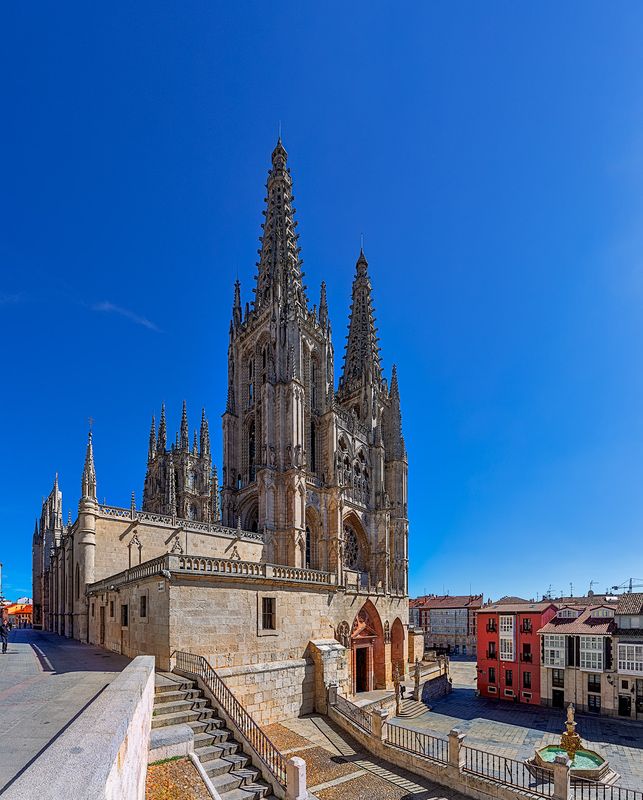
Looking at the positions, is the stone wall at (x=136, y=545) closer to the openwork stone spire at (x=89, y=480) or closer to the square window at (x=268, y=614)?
the openwork stone spire at (x=89, y=480)

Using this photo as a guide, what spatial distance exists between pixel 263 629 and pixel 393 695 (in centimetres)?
2322

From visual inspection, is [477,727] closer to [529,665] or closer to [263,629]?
[529,665]

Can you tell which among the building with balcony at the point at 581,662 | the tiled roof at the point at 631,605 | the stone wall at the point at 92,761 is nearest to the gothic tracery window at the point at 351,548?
the building with balcony at the point at 581,662

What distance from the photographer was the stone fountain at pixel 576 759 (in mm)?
21562

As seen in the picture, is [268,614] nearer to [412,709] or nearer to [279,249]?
[412,709]

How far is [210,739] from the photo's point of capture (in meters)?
12.1

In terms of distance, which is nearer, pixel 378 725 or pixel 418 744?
pixel 378 725

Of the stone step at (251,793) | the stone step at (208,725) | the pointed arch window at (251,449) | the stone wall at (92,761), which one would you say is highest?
the pointed arch window at (251,449)

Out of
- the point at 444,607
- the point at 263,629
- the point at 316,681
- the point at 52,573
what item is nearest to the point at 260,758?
the point at 263,629

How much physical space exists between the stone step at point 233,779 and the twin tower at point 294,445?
2621cm

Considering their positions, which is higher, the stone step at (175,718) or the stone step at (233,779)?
the stone step at (175,718)

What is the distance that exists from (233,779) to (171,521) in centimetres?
2136

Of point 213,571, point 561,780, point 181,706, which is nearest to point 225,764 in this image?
point 181,706

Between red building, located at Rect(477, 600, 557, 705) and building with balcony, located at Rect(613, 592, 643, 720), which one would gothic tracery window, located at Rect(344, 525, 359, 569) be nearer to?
red building, located at Rect(477, 600, 557, 705)
